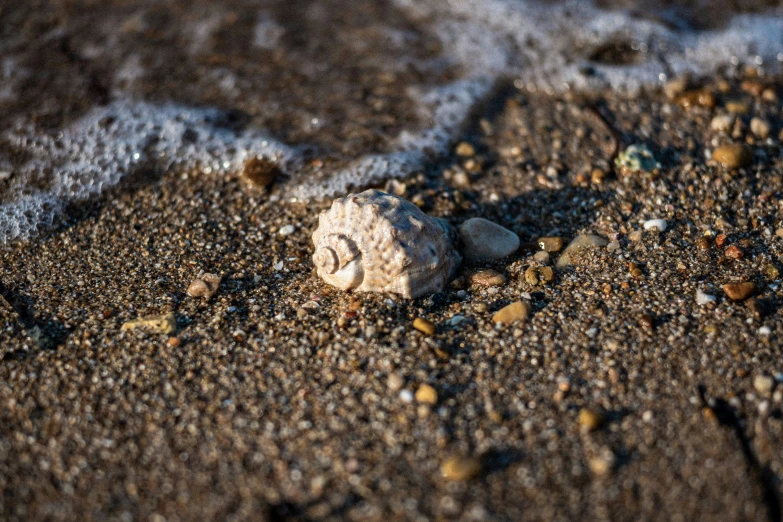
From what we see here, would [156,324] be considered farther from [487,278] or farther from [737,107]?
[737,107]

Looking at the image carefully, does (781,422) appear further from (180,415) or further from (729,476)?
(180,415)

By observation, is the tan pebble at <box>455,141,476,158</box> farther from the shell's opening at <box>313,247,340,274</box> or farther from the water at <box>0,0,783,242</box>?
the shell's opening at <box>313,247,340,274</box>

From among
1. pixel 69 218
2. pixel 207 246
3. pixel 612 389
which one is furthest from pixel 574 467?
pixel 69 218

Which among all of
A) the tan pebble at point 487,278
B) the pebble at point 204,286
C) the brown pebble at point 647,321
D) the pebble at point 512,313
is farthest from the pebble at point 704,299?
the pebble at point 204,286

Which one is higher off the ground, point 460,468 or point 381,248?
point 381,248

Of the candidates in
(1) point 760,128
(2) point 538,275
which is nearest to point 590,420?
(2) point 538,275

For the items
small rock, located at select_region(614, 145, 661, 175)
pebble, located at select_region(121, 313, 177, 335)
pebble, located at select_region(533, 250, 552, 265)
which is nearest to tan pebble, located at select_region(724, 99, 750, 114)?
small rock, located at select_region(614, 145, 661, 175)
